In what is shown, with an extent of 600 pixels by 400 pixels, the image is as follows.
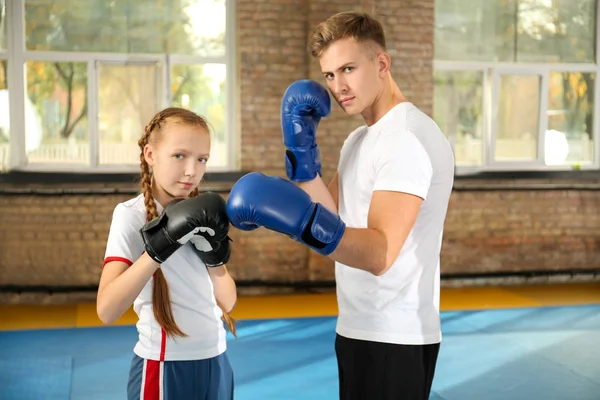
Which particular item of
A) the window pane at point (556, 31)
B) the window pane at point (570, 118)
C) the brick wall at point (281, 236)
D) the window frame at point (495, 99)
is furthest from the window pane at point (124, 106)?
the window pane at point (570, 118)

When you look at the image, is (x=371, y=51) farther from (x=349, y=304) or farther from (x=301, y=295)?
(x=301, y=295)

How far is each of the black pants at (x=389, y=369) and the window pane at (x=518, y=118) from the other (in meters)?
5.43

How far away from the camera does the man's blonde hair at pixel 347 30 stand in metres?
1.89

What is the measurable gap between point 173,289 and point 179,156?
335 mm

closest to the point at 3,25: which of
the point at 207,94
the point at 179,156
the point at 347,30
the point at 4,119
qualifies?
the point at 4,119

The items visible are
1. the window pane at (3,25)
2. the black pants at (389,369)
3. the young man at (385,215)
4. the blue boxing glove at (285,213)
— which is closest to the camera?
the blue boxing glove at (285,213)

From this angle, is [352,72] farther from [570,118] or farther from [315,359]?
[570,118]

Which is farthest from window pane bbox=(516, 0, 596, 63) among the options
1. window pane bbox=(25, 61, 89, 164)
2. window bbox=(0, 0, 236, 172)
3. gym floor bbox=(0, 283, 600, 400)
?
window pane bbox=(25, 61, 89, 164)

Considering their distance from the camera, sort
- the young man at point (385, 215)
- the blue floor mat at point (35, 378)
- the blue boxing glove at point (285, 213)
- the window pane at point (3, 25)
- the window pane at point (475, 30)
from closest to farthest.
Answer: the blue boxing glove at point (285, 213)
the young man at point (385, 215)
the blue floor mat at point (35, 378)
the window pane at point (3, 25)
the window pane at point (475, 30)

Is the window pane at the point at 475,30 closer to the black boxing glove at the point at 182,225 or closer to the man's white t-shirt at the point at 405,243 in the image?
the man's white t-shirt at the point at 405,243

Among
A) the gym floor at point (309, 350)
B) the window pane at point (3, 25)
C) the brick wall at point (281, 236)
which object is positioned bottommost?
the gym floor at point (309, 350)

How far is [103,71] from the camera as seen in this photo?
6.14m

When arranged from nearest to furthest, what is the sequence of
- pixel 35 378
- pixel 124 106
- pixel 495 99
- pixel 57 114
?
pixel 35 378 < pixel 57 114 < pixel 124 106 < pixel 495 99

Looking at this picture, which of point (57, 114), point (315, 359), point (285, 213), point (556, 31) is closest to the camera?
point (285, 213)
